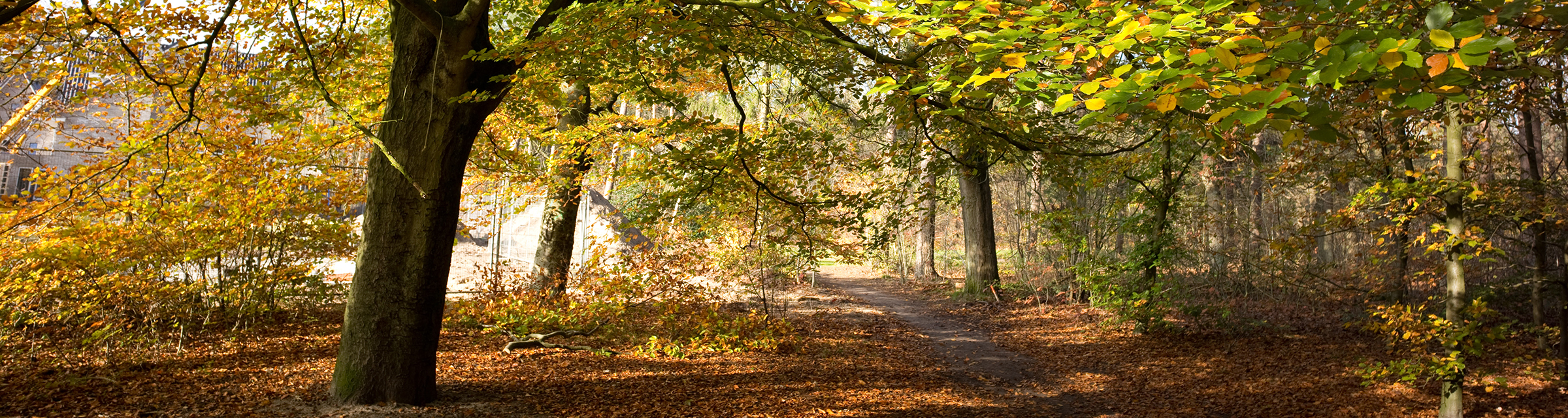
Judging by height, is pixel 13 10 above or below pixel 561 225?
above

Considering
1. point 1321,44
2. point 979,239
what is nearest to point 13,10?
point 1321,44

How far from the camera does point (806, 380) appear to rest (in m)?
6.90

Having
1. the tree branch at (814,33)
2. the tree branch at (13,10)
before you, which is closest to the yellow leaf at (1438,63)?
the tree branch at (814,33)

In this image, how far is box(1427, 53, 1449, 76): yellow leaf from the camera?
1895 millimetres

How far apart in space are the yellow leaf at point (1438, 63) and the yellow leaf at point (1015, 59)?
1.00 m

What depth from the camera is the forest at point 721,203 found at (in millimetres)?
2920

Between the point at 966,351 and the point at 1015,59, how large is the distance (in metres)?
7.12

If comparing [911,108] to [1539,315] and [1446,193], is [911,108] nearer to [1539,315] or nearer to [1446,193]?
[1446,193]

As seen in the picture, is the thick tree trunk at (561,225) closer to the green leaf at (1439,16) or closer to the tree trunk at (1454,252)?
Result: the tree trunk at (1454,252)

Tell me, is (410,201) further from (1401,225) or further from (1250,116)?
(1401,225)

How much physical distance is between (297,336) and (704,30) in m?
5.80

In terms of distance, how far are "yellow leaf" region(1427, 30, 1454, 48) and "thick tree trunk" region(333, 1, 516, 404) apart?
4424mm

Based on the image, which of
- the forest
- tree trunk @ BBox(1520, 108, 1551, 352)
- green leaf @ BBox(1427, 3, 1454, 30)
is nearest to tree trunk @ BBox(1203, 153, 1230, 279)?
the forest

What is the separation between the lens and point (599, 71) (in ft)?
16.4
